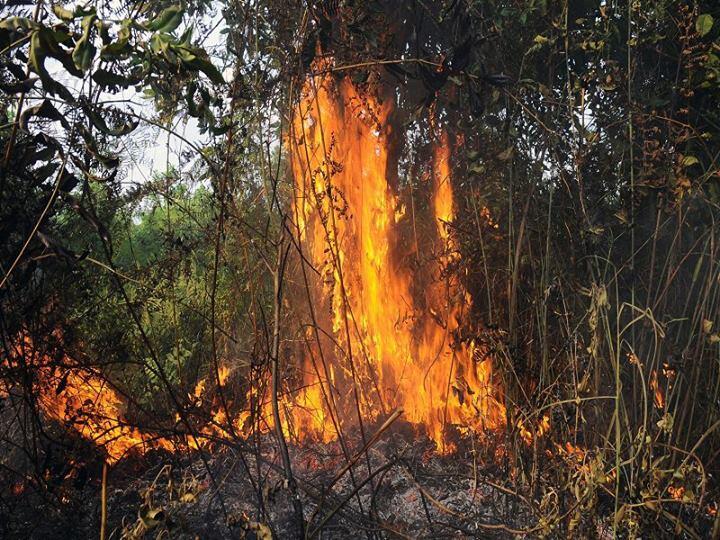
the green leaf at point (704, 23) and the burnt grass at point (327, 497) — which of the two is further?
the green leaf at point (704, 23)

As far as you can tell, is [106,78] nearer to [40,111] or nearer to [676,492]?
[40,111]

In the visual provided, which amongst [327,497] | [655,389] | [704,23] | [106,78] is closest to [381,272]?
[327,497]

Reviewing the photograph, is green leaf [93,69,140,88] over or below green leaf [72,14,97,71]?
below

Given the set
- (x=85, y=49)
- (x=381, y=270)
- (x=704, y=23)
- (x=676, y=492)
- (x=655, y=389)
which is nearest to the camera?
(x=85, y=49)

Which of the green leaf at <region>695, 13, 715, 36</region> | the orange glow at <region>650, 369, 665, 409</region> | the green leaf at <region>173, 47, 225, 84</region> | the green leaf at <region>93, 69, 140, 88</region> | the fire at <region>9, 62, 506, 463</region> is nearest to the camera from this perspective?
the green leaf at <region>173, 47, 225, 84</region>

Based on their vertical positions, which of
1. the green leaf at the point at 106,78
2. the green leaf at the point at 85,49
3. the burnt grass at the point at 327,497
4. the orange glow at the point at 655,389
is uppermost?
the green leaf at the point at 85,49

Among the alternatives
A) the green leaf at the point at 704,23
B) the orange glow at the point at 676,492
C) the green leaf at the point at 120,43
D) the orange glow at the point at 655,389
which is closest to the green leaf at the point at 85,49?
the green leaf at the point at 120,43

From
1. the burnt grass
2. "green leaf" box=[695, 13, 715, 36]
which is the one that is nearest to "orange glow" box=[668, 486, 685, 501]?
the burnt grass

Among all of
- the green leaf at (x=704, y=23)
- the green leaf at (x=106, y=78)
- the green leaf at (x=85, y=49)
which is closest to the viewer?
the green leaf at (x=85, y=49)

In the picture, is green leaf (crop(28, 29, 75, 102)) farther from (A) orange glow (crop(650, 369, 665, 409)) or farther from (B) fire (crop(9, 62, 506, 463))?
(B) fire (crop(9, 62, 506, 463))

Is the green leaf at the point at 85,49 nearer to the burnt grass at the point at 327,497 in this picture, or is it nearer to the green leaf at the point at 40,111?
the green leaf at the point at 40,111

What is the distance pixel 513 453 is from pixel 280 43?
2.14 meters

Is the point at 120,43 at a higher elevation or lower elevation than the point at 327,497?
higher

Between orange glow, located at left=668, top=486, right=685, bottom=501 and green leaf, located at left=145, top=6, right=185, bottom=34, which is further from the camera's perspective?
orange glow, located at left=668, top=486, right=685, bottom=501
